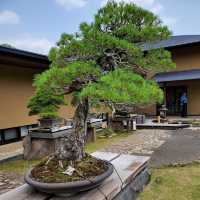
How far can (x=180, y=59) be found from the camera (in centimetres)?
1373

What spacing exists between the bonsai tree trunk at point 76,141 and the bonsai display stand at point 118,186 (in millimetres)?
457

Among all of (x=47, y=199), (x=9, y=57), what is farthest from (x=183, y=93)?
(x=47, y=199)

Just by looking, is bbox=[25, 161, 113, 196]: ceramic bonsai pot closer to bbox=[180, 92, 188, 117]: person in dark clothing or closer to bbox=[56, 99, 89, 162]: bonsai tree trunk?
bbox=[56, 99, 89, 162]: bonsai tree trunk

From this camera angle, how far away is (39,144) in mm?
5383

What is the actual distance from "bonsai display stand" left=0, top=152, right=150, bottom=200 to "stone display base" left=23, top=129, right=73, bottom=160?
6.33ft

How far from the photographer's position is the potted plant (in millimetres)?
2221

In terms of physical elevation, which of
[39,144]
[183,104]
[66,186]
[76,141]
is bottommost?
[39,144]

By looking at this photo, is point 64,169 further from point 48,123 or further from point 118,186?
point 48,123

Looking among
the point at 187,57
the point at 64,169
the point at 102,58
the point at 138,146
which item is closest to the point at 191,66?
the point at 187,57

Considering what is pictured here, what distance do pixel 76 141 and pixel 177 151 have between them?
3674 millimetres

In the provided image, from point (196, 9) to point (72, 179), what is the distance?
10.9 metres

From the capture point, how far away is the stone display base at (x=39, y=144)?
5.29 m

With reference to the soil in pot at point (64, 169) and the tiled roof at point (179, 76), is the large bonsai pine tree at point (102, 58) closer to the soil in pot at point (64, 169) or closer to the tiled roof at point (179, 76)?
the soil in pot at point (64, 169)

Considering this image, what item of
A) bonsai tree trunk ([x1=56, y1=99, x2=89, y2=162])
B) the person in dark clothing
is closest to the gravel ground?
bonsai tree trunk ([x1=56, y1=99, x2=89, y2=162])
